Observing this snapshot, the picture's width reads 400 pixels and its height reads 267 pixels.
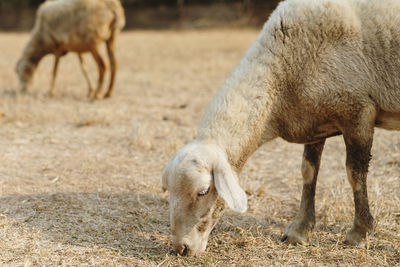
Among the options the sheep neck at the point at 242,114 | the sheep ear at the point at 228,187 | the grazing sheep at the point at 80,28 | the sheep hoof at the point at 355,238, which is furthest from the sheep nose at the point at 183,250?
the grazing sheep at the point at 80,28

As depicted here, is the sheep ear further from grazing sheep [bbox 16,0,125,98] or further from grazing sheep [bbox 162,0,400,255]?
grazing sheep [bbox 16,0,125,98]

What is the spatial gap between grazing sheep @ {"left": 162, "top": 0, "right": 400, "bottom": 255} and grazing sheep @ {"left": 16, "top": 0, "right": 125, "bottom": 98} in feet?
18.7

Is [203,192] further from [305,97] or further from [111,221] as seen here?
[111,221]

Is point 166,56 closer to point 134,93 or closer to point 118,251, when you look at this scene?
point 134,93

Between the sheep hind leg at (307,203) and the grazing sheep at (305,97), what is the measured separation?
0.34m

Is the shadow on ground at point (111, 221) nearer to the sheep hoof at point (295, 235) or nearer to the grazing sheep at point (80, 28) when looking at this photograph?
the sheep hoof at point (295, 235)

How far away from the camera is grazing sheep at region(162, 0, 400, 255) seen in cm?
305

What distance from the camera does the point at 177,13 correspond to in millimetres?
26797

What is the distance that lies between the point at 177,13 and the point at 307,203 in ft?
80.3

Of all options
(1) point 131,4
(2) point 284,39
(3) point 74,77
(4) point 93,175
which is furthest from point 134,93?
(1) point 131,4

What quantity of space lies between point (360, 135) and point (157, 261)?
166cm

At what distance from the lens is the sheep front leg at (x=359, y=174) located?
3160 mm

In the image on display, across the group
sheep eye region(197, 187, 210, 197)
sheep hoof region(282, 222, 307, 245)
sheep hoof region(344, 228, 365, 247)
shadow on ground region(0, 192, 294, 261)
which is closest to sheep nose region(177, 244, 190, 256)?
shadow on ground region(0, 192, 294, 261)

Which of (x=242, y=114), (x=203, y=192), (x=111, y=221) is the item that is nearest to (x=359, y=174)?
(x=242, y=114)
